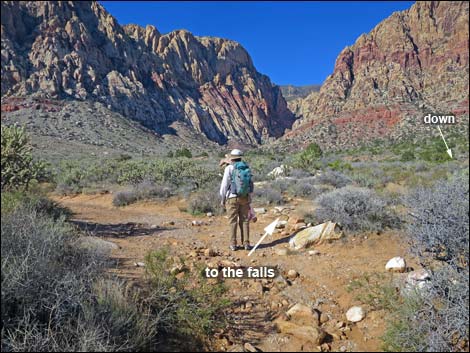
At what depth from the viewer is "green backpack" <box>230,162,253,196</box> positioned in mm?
5727

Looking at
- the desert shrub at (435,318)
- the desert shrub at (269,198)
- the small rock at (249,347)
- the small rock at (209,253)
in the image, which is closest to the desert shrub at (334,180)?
the desert shrub at (269,198)

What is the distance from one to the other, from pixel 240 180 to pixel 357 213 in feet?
7.97

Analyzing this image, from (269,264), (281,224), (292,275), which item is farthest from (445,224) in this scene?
(281,224)

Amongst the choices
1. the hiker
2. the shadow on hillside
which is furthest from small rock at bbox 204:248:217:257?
the shadow on hillside

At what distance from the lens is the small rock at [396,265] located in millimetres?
4594

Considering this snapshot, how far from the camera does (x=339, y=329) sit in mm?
3477

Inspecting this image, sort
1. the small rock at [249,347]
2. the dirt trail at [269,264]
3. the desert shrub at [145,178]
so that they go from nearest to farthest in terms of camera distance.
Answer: the small rock at [249,347], the dirt trail at [269,264], the desert shrub at [145,178]

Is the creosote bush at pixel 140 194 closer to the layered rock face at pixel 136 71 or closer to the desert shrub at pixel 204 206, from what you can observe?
the desert shrub at pixel 204 206

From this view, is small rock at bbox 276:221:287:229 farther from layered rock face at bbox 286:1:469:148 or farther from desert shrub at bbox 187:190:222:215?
layered rock face at bbox 286:1:469:148

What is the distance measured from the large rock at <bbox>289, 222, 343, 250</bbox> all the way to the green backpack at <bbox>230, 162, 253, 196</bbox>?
1.27 m

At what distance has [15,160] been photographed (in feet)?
20.0

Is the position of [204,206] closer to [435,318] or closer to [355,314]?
[355,314]

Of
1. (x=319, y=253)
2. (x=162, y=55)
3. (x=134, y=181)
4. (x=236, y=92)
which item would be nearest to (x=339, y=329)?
(x=319, y=253)

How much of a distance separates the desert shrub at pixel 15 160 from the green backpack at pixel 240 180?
378 centimetres
